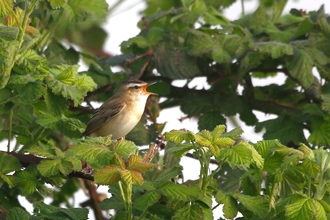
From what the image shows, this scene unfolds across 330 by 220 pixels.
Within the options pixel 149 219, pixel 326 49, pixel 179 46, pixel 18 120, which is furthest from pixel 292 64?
pixel 149 219

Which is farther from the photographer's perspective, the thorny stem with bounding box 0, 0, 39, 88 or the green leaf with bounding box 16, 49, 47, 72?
the green leaf with bounding box 16, 49, 47, 72

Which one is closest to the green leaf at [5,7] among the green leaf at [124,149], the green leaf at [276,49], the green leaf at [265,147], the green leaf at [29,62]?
the green leaf at [29,62]

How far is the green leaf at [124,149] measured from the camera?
3.80 m

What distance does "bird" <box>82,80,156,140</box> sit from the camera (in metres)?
6.36

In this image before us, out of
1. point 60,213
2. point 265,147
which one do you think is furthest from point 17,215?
point 265,147

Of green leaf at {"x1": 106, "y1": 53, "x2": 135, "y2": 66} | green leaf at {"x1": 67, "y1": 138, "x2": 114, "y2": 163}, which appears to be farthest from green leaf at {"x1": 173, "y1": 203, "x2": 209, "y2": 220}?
green leaf at {"x1": 106, "y1": 53, "x2": 135, "y2": 66}

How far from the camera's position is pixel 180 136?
388 cm

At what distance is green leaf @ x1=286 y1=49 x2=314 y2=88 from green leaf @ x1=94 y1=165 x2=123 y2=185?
2.56m

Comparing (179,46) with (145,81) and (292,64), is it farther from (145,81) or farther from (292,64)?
(292,64)

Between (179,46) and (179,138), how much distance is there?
282 centimetres

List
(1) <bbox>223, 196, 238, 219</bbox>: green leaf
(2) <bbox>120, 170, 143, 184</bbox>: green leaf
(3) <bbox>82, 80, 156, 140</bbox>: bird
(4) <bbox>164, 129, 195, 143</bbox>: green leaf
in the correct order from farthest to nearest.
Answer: (3) <bbox>82, 80, 156, 140</bbox>: bird → (1) <bbox>223, 196, 238, 219</bbox>: green leaf → (4) <bbox>164, 129, 195, 143</bbox>: green leaf → (2) <bbox>120, 170, 143, 184</bbox>: green leaf

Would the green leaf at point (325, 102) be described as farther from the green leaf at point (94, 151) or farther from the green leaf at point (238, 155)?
the green leaf at point (94, 151)

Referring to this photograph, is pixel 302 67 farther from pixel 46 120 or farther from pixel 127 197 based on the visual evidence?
pixel 127 197

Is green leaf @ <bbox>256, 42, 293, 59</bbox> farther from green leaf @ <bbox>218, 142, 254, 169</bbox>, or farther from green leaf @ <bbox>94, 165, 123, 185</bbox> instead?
green leaf @ <bbox>94, 165, 123, 185</bbox>
